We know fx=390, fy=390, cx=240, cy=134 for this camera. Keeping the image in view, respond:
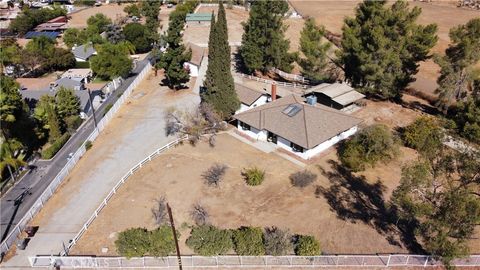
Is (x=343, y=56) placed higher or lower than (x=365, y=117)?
higher

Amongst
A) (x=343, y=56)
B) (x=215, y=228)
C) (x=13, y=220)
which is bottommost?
(x=13, y=220)

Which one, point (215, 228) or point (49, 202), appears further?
point (49, 202)

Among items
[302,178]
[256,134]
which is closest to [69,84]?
[256,134]

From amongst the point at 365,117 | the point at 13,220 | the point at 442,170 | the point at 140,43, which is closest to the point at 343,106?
the point at 365,117

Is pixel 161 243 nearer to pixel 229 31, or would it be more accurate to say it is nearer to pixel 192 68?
pixel 192 68

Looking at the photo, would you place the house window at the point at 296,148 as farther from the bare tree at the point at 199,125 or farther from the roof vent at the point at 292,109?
the bare tree at the point at 199,125

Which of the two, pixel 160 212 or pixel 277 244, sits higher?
pixel 277 244

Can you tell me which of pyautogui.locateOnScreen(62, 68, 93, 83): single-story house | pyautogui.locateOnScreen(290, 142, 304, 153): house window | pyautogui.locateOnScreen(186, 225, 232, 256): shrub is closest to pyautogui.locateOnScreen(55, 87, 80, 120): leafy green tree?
pyautogui.locateOnScreen(62, 68, 93, 83): single-story house

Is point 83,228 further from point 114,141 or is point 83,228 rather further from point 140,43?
point 140,43
